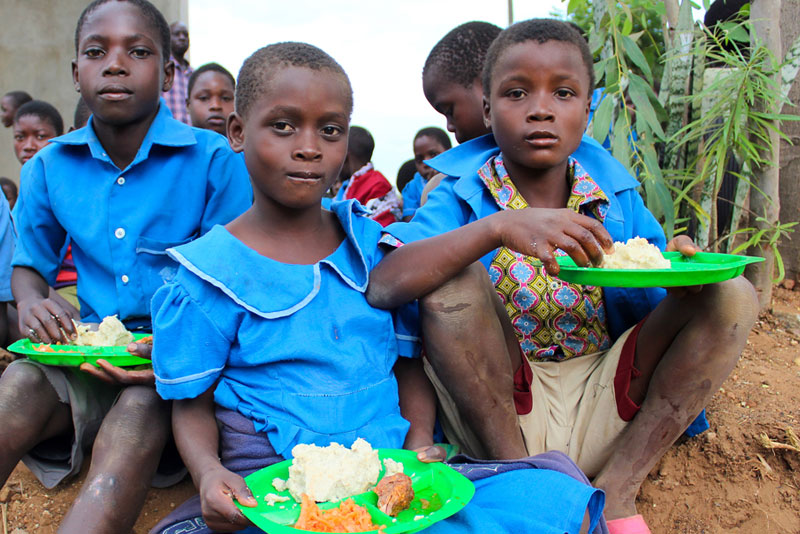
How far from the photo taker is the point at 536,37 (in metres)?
2.15

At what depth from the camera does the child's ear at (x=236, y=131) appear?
1.92m

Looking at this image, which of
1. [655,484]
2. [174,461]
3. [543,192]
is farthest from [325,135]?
[655,484]

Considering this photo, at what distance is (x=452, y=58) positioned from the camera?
311cm

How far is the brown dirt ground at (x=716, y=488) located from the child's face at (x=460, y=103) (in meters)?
1.54

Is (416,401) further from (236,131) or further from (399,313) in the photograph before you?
(236,131)

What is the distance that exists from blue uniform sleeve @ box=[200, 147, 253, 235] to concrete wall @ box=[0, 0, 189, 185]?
6.07 m

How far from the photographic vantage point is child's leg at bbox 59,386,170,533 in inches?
63.5

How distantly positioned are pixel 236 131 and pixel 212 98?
2.56m

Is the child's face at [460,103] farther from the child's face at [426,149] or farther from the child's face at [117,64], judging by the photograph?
the child's face at [426,149]

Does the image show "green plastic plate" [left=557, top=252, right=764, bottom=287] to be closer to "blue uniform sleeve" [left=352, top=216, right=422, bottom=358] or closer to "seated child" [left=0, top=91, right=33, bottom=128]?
"blue uniform sleeve" [left=352, top=216, right=422, bottom=358]

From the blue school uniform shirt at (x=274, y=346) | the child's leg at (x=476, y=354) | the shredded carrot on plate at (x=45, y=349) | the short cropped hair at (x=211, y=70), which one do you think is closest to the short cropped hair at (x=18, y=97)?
the short cropped hair at (x=211, y=70)

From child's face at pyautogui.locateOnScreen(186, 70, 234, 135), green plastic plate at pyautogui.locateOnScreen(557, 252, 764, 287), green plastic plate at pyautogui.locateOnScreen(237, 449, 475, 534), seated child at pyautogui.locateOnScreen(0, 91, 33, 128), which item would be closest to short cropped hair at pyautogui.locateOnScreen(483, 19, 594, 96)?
green plastic plate at pyautogui.locateOnScreen(557, 252, 764, 287)

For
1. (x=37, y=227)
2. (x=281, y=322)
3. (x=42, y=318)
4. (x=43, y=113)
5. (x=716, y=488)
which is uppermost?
(x=43, y=113)

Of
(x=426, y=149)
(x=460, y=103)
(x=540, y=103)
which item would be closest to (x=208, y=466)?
(x=540, y=103)
